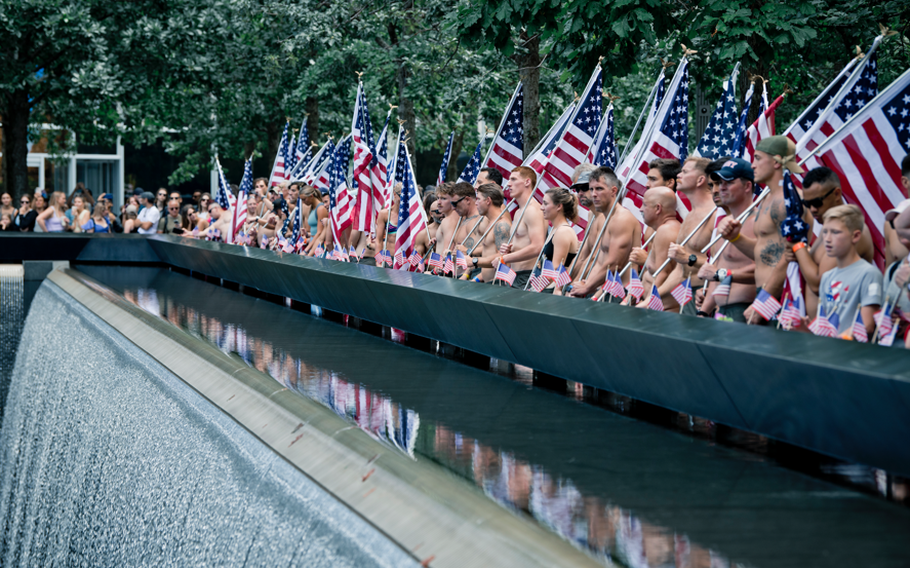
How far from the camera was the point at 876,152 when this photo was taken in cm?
608

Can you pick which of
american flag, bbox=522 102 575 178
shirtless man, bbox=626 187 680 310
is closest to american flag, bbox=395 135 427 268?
american flag, bbox=522 102 575 178

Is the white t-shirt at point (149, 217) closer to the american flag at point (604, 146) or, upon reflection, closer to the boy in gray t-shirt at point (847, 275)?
the american flag at point (604, 146)

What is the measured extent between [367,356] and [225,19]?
16819mm

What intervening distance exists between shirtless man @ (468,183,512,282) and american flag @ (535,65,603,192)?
0.46 m

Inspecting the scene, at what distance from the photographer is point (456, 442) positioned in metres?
4.97

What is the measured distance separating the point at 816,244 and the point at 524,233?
13.3 ft

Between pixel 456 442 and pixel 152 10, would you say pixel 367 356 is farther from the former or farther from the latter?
pixel 152 10

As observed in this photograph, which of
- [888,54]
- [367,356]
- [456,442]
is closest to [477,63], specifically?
[888,54]

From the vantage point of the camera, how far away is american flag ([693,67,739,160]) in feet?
29.8

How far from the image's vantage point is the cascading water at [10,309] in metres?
→ 17.0

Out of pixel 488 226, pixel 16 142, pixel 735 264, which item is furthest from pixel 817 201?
pixel 16 142

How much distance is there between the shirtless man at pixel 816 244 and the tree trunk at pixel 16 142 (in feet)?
65.3

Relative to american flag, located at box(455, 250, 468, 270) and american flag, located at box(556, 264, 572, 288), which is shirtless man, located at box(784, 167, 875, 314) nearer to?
american flag, located at box(556, 264, 572, 288)

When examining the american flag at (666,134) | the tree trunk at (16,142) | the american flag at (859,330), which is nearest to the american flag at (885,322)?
the american flag at (859,330)
